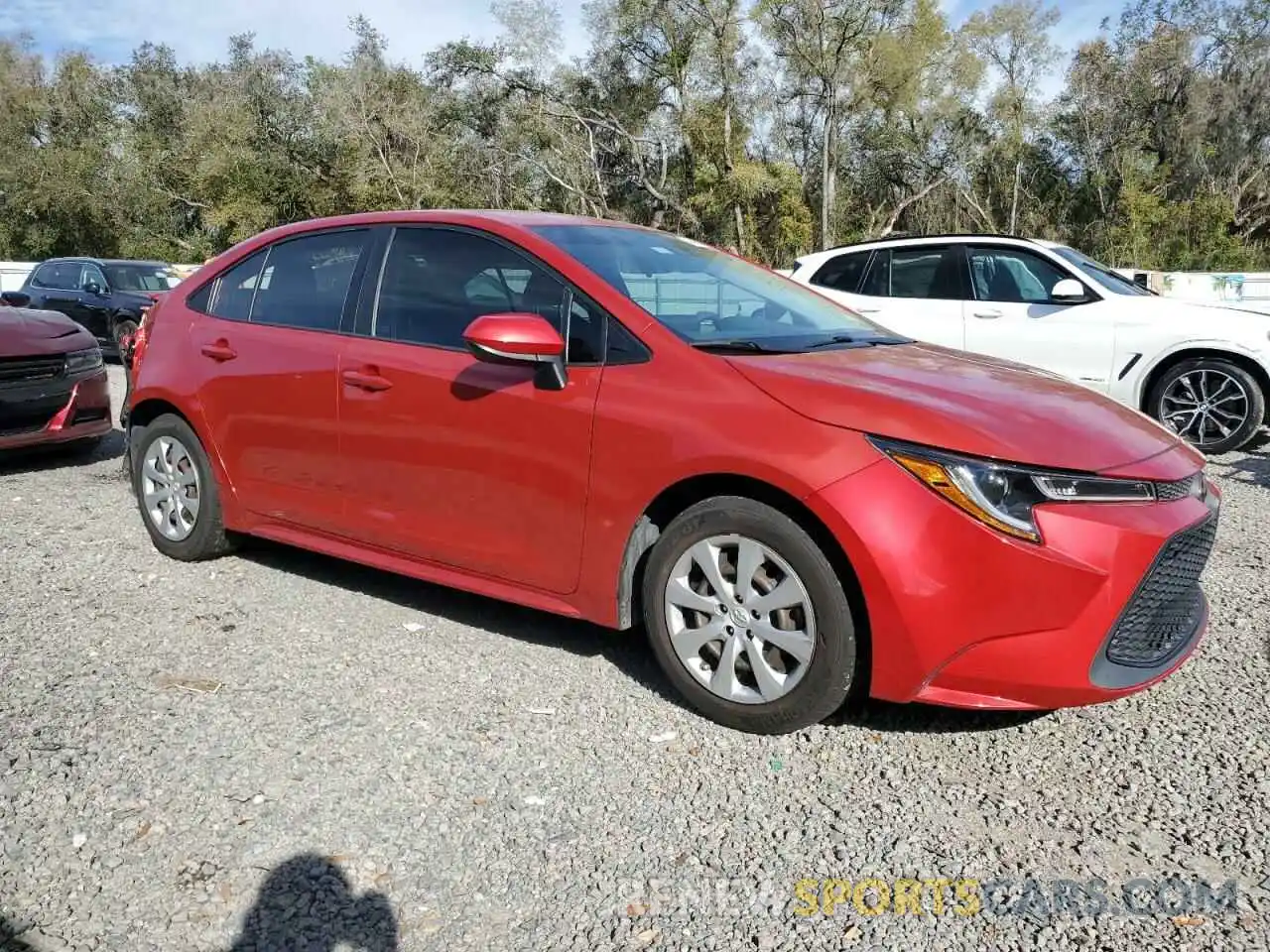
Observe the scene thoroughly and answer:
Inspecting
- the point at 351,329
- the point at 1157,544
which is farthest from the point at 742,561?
the point at 351,329

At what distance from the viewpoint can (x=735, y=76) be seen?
140 ft

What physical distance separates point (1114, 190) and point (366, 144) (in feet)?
98.5

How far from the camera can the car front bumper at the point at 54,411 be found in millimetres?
6746

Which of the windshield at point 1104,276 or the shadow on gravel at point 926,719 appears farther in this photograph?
the windshield at point 1104,276

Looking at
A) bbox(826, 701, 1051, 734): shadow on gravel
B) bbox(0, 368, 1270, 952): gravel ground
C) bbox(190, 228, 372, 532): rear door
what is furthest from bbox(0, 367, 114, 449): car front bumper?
bbox(826, 701, 1051, 734): shadow on gravel

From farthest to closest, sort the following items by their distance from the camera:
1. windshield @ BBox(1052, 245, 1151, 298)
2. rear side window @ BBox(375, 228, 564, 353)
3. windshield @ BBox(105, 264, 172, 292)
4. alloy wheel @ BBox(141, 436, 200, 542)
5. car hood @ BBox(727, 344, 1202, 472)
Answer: windshield @ BBox(105, 264, 172, 292) → windshield @ BBox(1052, 245, 1151, 298) → alloy wheel @ BBox(141, 436, 200, 542) → rear side window @ BBox(375, 228, 564, 353) → car hood @ BBox(727, 344, 1202, 472)

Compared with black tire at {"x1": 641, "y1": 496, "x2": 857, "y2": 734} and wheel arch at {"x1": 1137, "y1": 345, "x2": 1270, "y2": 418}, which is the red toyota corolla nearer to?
black tire at {"x1": 641, "y1": 496, "x2": 857, "y2": 734}

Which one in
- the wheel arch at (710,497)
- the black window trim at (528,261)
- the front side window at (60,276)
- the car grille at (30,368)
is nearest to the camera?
the wheel arch at (710,497)

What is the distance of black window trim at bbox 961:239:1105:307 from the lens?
26.2 ft

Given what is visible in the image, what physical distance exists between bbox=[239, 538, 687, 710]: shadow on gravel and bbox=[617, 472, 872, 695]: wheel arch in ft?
1.38

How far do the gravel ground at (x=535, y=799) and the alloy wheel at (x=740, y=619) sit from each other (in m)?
0.20

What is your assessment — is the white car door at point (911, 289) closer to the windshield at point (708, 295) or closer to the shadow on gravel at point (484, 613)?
the windshield at point (708, 295)

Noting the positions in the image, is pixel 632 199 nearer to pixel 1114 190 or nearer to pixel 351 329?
pixel 1114 190

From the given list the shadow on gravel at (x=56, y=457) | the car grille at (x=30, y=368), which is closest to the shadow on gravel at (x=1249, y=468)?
the car grille at (x=30, y=368)
